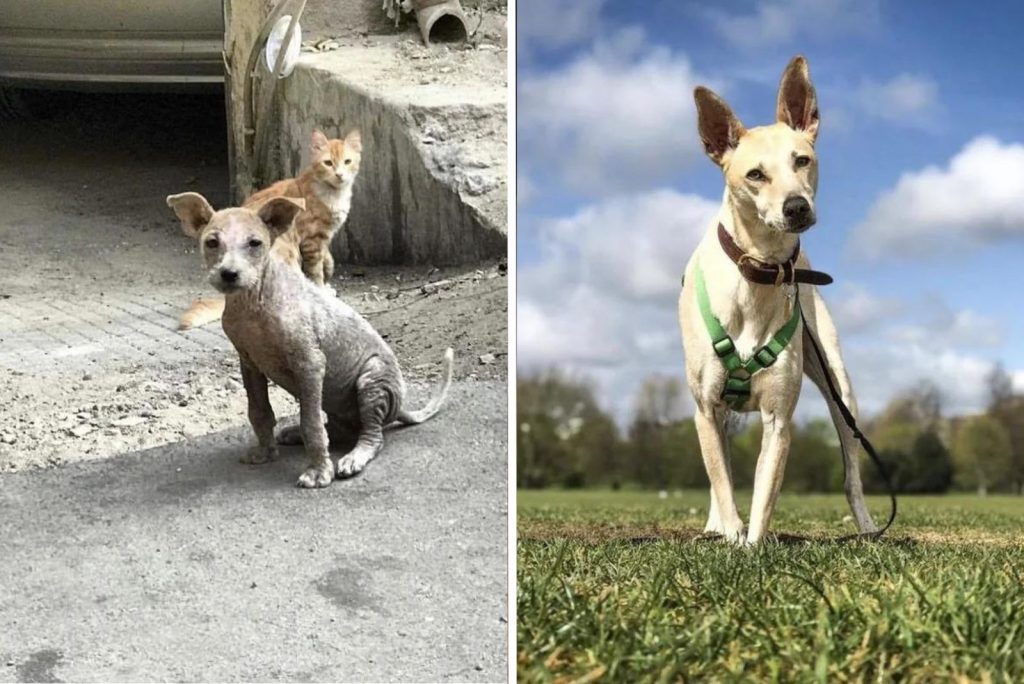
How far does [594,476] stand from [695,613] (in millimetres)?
836

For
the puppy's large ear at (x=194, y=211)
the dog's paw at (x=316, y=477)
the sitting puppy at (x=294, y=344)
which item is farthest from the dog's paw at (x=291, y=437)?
the puppy's large ear at (x=194, y=211)

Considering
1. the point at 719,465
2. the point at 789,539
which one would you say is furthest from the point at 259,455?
the point at 789,539

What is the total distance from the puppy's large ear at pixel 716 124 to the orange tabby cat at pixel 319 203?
3.87 ft

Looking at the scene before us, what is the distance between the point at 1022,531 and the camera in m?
4.13

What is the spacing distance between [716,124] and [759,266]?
49cm

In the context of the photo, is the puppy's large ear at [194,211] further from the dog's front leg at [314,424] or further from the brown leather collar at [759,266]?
the brown leather collar at [759,266]

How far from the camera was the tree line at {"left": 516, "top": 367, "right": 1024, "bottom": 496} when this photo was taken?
405 centimetres

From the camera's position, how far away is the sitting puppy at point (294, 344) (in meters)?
3.93

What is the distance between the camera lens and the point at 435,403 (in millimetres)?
4035

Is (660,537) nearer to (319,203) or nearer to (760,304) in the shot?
(760,304)

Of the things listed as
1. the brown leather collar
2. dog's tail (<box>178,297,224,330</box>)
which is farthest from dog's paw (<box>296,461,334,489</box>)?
the brown leather collar

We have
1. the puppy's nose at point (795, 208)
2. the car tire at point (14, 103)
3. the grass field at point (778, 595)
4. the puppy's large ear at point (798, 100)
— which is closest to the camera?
the grass field at point (778, 595)

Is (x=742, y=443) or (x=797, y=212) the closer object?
(x=797, y=212)

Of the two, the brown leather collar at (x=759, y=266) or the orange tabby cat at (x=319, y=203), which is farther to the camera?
the orange tabby cat at (x=319, y=203)
